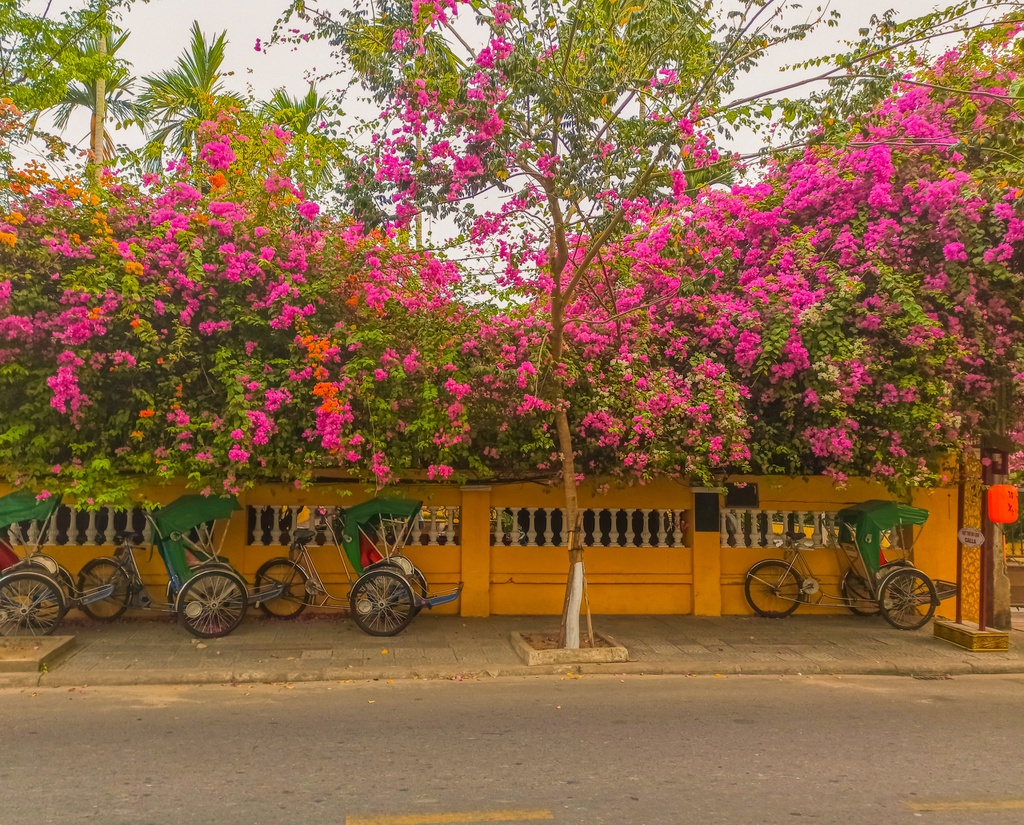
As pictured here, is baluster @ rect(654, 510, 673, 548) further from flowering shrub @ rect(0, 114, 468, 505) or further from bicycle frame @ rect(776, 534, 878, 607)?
flowering shrub @ rect(0, 114, 468, 505)

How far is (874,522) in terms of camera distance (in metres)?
10.8

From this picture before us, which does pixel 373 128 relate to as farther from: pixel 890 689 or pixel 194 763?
pixel 890 689

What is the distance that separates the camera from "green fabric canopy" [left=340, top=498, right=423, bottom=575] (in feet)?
32.6

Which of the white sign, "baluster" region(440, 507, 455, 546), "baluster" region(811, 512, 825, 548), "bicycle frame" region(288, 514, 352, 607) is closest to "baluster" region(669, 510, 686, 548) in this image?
"baluster" region(811, 512, 825, 548)

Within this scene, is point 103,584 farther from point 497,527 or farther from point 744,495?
point 744,495

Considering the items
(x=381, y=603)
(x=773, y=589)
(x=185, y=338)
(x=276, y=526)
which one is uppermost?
(x=185, y=338)

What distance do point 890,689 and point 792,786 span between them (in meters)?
3.72

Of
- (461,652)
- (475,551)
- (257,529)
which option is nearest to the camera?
(461,652)

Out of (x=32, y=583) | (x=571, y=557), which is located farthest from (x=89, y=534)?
(x=571, y=557)

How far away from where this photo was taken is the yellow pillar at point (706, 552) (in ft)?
37.6

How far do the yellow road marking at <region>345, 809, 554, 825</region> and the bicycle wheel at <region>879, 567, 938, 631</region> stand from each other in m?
7.79

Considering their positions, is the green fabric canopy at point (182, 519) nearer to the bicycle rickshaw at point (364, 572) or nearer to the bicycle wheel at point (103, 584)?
the bicycle wheel at point (103, 584)

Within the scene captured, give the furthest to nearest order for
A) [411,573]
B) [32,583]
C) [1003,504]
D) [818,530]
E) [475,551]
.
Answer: [818,530] → [475,551] → [411,573] → [1003,504] → [32,583]

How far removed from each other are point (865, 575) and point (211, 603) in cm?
849
